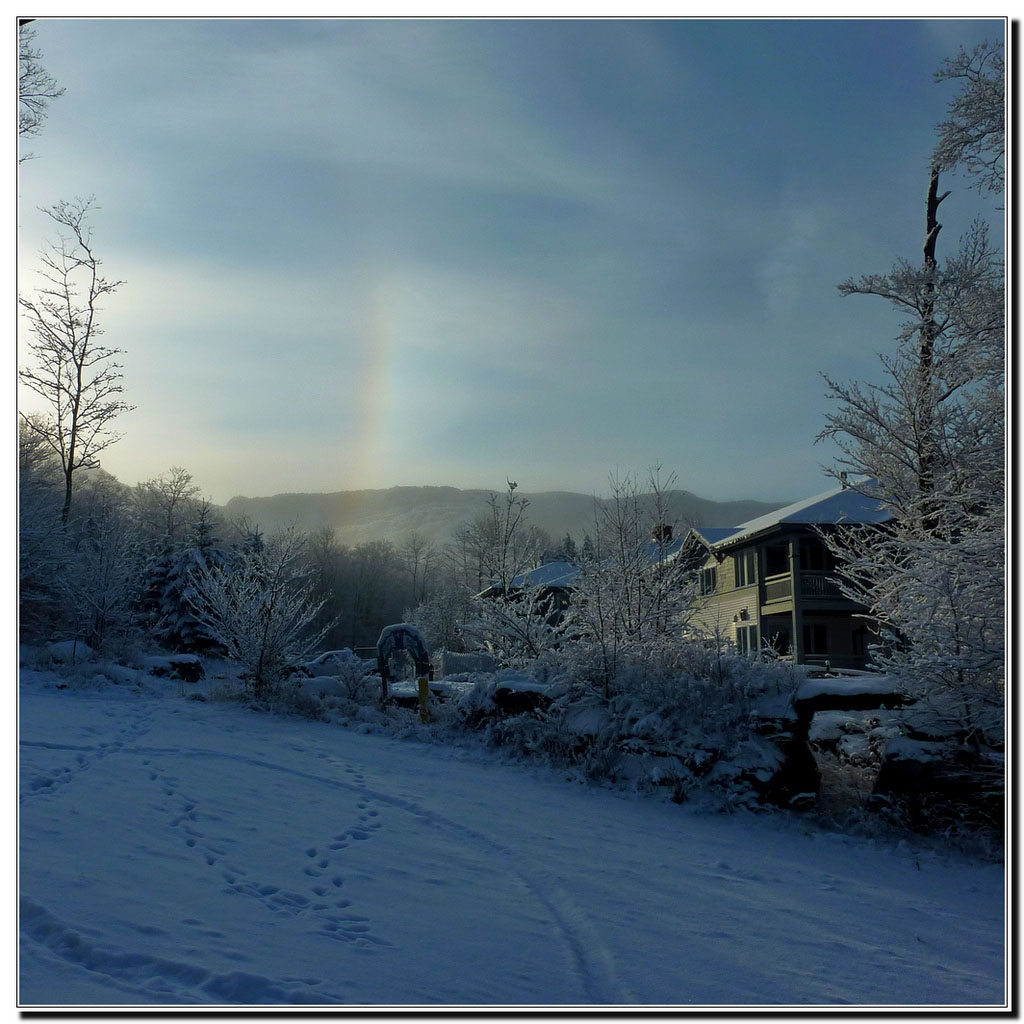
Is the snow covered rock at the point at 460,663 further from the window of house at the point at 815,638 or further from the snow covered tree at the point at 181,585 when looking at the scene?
the window of house at the point at 815,638

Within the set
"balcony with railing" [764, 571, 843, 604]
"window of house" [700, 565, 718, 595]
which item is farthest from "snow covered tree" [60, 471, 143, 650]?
"window of house" [700, 565, 718, 595]

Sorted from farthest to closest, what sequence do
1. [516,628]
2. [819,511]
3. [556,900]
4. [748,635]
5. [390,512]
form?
[390,512] → [748,635] → [819,511] → [516,628] → [556,900]

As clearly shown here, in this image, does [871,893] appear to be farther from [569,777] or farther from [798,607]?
[798,607]

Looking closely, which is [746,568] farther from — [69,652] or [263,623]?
[69,652]

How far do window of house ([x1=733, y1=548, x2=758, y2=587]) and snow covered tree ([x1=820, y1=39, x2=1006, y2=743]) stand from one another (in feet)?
61.6

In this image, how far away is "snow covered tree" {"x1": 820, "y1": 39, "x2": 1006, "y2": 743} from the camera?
757 cm

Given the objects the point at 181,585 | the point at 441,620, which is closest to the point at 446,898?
the point at 181,585

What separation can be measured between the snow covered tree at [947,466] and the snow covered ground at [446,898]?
1.90 meters

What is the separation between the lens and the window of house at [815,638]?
28.9 metres

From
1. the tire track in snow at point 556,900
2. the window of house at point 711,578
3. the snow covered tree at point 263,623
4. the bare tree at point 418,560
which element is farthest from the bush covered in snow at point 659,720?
the bare tree at point 418,560

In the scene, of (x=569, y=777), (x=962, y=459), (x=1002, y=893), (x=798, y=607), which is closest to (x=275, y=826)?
(x=569, y=777)

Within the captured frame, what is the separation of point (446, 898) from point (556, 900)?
0.71 meters

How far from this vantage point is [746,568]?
1245 inches

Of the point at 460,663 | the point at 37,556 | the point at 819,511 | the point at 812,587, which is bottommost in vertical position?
the point at 460,663
